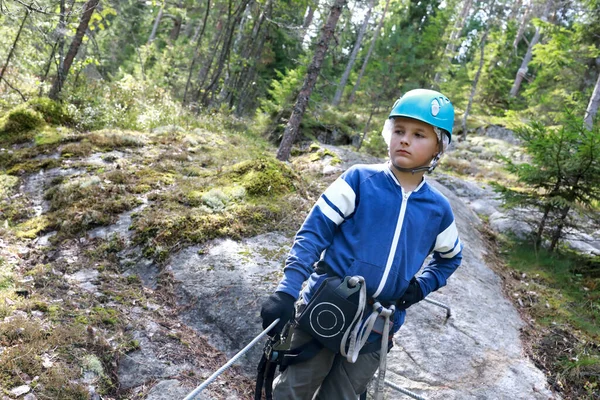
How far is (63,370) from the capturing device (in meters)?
2.99

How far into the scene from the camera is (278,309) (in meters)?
2.25

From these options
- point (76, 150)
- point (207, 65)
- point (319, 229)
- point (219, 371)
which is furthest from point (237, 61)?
point (219, 371)

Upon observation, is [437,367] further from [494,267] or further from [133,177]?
[133,177]

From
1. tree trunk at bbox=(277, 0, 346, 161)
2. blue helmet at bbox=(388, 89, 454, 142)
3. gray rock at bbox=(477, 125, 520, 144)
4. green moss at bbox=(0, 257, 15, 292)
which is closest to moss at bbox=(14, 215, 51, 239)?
green moss at bbox=(0, 257, 15, 292)

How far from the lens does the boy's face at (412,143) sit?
8.72ft

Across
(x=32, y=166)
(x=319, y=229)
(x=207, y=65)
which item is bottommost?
(x=32, y=166)

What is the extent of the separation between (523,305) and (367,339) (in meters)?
5.42

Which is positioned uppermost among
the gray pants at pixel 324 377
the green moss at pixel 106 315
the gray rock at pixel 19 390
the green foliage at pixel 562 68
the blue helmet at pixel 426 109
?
the green foliage at pixel 562 68

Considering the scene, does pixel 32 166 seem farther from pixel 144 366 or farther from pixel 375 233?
pixel 375 233

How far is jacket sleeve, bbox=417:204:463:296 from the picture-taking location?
2865 millimetres

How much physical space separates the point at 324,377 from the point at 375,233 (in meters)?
1.05

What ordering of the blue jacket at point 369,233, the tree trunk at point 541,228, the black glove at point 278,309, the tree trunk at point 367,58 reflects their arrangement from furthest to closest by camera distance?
the tree trunk at point 367,58 → the tree trunk at point 541,228 → the blue jacket at point 369,233 → the black glove at point 278,309

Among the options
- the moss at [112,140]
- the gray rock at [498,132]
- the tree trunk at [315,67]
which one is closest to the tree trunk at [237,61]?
the tree trunk at [315,67]

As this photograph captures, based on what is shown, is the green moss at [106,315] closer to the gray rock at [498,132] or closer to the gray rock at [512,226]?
the gray rock at [512,226]
